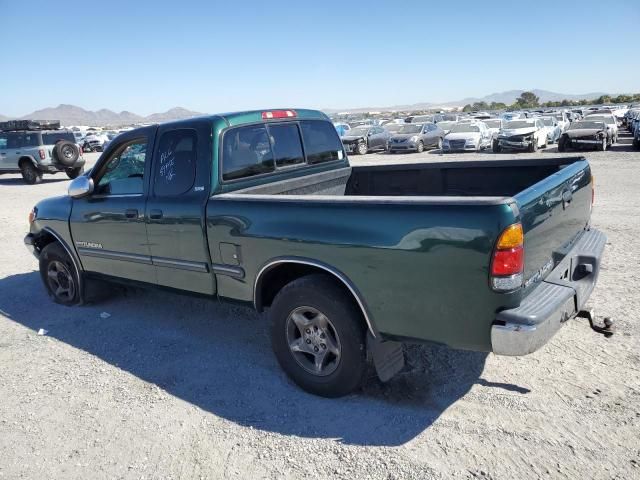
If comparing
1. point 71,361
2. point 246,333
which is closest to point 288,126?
point 246,333

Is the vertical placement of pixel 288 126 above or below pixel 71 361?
above

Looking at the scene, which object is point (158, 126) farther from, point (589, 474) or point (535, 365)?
point (589, 474)

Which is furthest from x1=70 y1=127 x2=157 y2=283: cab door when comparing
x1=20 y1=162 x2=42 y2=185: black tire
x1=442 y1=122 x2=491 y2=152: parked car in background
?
x1=442 y1=122 x2=491 y2=152: parked car in background

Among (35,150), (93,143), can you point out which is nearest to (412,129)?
(35,150)

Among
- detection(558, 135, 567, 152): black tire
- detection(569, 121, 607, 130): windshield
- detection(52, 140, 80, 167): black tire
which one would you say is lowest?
detection(558, 135, 567, 152): black tire

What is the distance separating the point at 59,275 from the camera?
568 cm

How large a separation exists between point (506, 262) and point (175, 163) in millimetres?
2711

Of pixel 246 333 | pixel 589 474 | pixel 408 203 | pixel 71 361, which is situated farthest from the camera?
pixel 246 333

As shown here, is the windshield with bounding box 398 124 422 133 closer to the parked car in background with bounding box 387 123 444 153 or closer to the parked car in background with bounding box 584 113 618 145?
the parked car in background with bounding box 387 123 444 153

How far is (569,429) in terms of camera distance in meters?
2.96

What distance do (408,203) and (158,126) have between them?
8.29 feet

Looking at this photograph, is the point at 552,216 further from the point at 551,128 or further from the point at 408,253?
the point at 551,128

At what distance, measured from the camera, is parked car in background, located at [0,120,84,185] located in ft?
60.5

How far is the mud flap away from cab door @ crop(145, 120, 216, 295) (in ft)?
4.59
